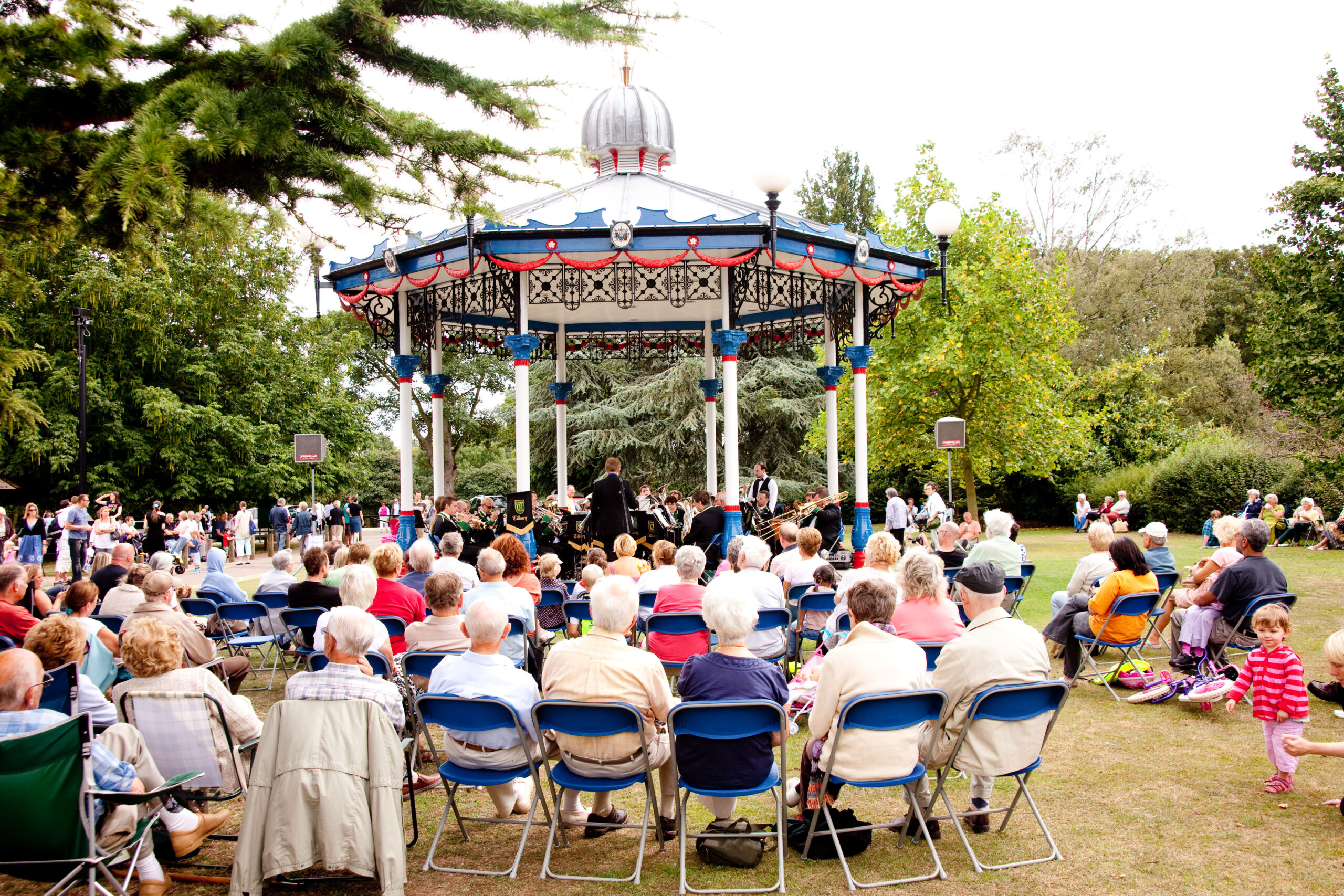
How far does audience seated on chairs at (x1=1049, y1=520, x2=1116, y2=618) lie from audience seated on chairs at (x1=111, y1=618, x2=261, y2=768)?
604 cm

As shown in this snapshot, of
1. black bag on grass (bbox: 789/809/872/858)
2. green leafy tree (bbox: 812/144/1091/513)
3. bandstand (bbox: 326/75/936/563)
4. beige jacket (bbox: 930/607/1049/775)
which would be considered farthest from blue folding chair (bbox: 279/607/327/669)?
green leafy tree (bbox: 812/144/1091/513)

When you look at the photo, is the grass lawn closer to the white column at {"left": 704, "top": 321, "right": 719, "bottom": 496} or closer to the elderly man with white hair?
the elderly man with white hair

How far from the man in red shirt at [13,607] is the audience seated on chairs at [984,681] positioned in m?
5.19

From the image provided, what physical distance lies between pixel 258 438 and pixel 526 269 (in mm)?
21833

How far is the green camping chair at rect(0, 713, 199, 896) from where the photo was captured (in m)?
3.38

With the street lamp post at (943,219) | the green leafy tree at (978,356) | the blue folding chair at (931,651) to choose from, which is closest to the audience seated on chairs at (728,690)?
the blue folding chair at (931,651)

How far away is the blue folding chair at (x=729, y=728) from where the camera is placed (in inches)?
145

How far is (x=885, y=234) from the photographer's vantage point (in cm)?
2516

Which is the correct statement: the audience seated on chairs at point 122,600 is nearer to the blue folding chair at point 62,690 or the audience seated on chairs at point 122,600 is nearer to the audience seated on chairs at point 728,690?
the blue folding chair at point 62,690

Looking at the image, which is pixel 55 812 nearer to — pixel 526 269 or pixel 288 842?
pixel 288 842

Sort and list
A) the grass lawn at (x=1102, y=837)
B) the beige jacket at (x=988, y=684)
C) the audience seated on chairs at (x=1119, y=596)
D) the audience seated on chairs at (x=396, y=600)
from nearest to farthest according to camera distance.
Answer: the grass lawn at (x=1102, y=837) < the beige jacket at (x=988, y=684) < the audience seated on chairs at (x=396, y=600) < the audience seated on chairs at (x=1119, y=596)

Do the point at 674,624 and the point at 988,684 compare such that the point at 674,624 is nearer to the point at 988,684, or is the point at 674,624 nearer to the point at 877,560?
the point at 877,560

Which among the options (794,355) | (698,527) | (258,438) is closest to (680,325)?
(698,527)

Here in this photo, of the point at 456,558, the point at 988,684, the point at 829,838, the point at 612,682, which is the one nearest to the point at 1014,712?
the point at 988,684
